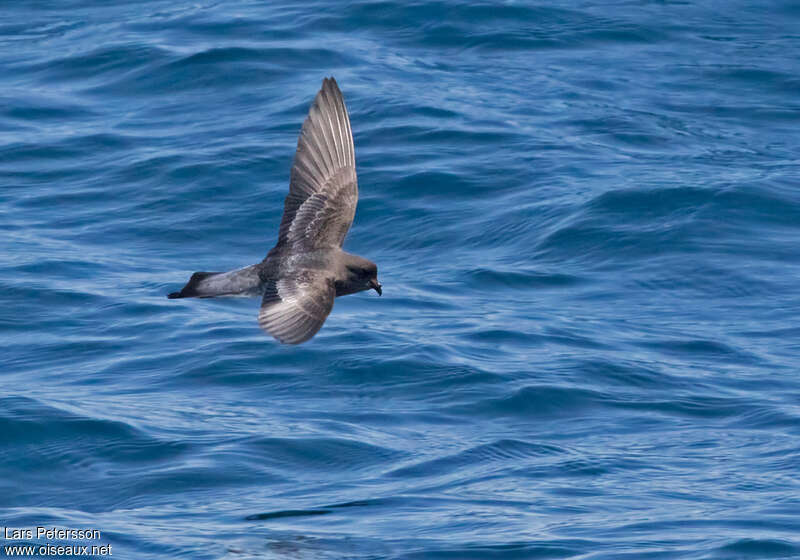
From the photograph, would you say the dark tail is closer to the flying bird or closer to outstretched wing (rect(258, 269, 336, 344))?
the flying bird

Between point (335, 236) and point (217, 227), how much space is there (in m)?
4.85

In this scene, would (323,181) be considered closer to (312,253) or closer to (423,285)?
(312,253)

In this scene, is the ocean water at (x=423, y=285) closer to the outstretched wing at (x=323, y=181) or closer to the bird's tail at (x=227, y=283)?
the bird's tail at (x=227, y=283)

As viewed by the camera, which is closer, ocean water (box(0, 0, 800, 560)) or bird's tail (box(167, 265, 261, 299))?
bird's tail (box(167, 265, 261, 299))

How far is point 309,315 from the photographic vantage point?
771cm

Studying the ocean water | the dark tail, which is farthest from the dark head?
the ocean water

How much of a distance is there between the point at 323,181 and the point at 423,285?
3.85 meters

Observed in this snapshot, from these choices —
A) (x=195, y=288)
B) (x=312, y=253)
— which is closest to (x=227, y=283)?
(x=195, y=288)

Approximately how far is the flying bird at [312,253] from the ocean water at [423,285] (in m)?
1.80

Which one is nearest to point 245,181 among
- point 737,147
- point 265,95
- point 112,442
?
point 265,95

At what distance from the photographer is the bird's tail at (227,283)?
331 inches

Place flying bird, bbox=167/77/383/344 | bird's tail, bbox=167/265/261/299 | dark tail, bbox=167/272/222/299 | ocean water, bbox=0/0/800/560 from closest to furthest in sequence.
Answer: flying bird, bbox=167/77/383/344, dark tail, bbox=167/272/222/299, bird's tail, bbox=167/265/261/299, ocean water, bbox=0/0/800/560

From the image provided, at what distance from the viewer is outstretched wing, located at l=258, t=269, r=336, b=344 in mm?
7430

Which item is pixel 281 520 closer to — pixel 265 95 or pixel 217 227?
pixel 217 227
